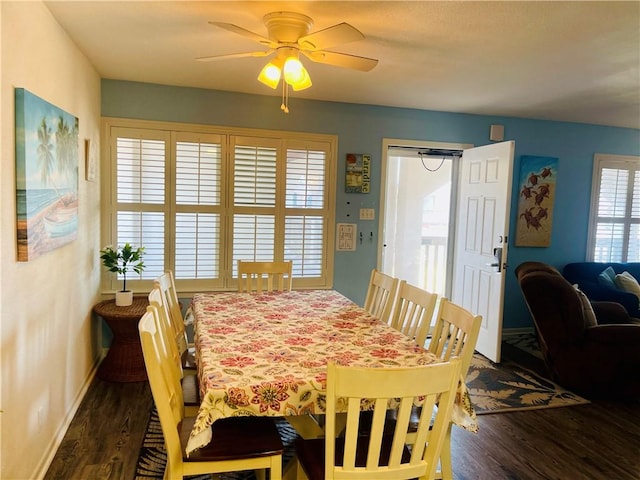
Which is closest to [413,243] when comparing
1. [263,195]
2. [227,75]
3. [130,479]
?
[263,195]

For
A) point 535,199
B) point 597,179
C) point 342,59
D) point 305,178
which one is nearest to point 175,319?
point 342,59

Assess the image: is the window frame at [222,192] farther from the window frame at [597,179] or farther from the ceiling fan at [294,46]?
the window frame at [597,179]

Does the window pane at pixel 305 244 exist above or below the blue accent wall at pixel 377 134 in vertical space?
below

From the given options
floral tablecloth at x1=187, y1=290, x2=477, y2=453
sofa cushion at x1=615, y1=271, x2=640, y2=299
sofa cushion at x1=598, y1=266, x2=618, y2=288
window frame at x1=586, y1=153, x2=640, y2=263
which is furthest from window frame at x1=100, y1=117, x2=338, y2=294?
window frame at x1=586, y1=153, x2=640, y2=263

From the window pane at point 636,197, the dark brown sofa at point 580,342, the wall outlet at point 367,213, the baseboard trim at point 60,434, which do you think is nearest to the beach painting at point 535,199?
the window pane at point 636,197

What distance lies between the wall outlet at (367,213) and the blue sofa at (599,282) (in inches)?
89.2

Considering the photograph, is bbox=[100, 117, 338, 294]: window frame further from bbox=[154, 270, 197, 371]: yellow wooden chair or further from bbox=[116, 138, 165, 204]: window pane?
bbox=[154, 270, 197, 371]: yellow wooden chair

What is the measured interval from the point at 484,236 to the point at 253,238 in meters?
2.14

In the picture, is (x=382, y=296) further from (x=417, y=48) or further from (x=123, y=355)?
(x=123, y=355)

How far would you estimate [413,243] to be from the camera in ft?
15.7

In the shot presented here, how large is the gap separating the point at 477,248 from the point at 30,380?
3.65m

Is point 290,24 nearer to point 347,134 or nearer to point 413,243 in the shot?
point 347,134

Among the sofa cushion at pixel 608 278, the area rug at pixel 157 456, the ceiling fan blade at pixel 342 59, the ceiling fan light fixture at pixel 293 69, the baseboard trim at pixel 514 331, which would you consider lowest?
the area rug at pixel 157 456

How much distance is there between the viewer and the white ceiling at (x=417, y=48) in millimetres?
2193
